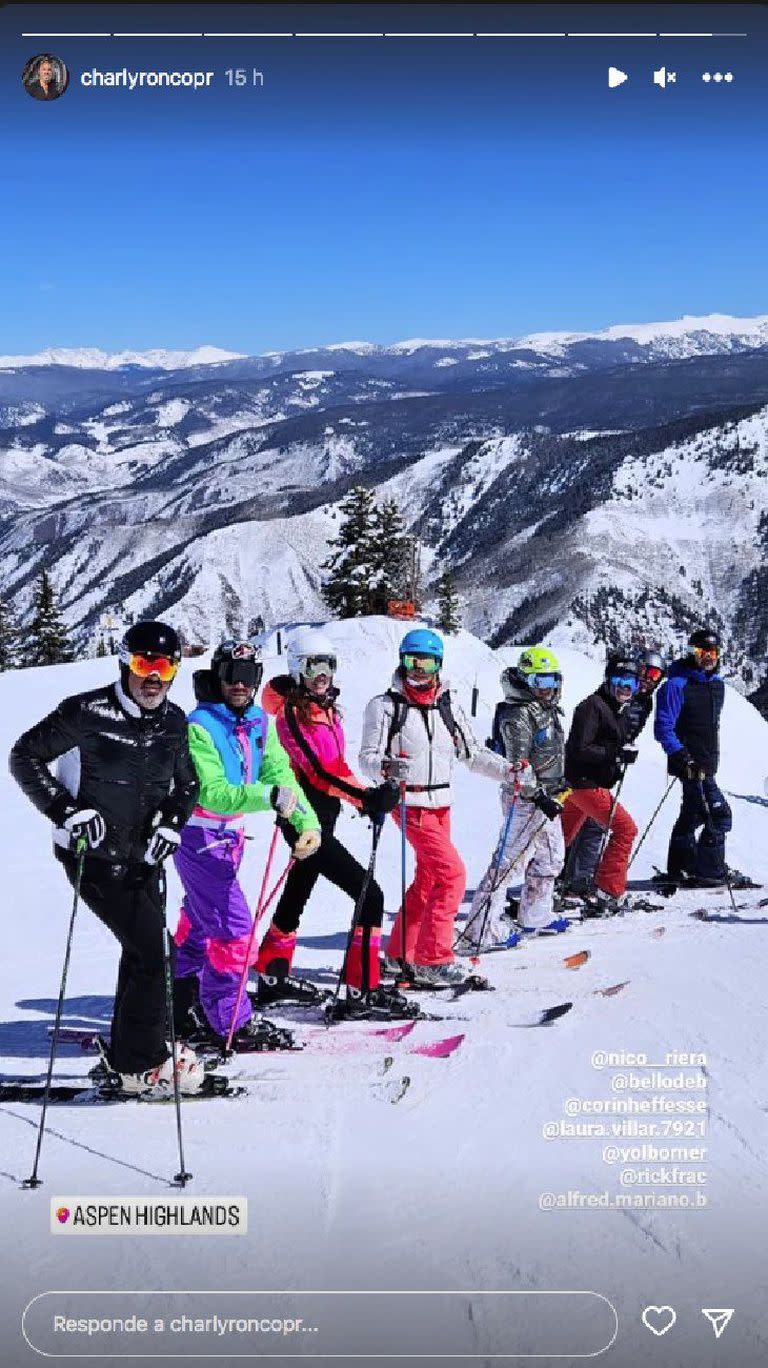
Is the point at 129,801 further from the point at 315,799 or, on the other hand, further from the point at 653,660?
the point at 653,660

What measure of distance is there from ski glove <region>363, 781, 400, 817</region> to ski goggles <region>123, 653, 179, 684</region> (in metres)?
1.86

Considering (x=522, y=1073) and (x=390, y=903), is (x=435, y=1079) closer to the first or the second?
(x=522, y=1073)

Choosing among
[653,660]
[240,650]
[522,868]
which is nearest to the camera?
[240,650]

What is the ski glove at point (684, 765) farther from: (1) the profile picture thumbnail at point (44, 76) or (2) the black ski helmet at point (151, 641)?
(1) the profile picture thumbnail at point (44, 76)

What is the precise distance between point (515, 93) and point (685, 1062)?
3298 mm

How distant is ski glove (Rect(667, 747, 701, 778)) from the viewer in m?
9.20

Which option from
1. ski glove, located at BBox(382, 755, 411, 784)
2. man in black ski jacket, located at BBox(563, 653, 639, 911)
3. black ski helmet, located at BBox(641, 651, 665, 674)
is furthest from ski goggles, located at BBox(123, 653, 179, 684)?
black ski helmet, located at BBox(641, 651, 665, 674)

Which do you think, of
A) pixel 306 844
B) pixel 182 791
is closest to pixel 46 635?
pixel 306 844

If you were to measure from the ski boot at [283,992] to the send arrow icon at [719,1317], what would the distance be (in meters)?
3.50

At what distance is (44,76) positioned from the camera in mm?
3643

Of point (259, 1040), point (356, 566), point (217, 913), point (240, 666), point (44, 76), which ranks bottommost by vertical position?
point (259, 1040)

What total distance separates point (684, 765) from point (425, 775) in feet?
11.1

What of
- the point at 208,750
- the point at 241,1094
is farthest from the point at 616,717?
the point at 241,1094

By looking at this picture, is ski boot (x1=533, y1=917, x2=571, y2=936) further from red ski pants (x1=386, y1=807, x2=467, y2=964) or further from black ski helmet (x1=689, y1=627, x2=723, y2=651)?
black ski helmet (x1=689, y1=627, x2=723, y2=651)
